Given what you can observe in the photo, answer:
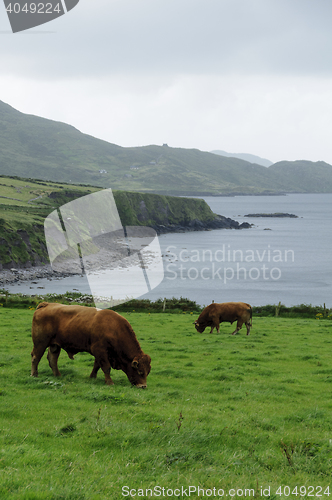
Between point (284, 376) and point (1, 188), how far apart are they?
128m

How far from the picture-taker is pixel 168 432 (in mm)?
7984

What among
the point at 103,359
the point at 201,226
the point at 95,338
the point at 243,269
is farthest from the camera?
the point at 201,226

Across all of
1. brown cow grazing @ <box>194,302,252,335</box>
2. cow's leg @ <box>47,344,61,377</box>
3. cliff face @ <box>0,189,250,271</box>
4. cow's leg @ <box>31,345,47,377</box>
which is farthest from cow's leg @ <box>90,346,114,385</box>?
cliff face @ <box>0,189,250,271</box>

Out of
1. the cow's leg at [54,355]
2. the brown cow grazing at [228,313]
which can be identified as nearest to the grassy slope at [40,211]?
the brown cow grazing at [228,313]

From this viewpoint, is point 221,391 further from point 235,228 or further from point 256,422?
point 235,228

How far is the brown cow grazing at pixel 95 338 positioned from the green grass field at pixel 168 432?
2.22 feet

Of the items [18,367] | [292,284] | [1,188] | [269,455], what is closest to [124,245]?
[1,188]

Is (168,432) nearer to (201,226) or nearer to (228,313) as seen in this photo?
(228,313)

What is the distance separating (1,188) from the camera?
126125mm

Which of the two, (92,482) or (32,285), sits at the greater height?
(92,482)

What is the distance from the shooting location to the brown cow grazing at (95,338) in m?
11.8

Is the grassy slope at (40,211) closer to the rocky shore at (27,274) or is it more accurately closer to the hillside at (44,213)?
the hillside at (44,213)

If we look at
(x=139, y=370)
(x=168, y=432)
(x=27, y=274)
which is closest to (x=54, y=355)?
(x=139, y=370)

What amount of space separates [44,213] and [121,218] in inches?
1738
